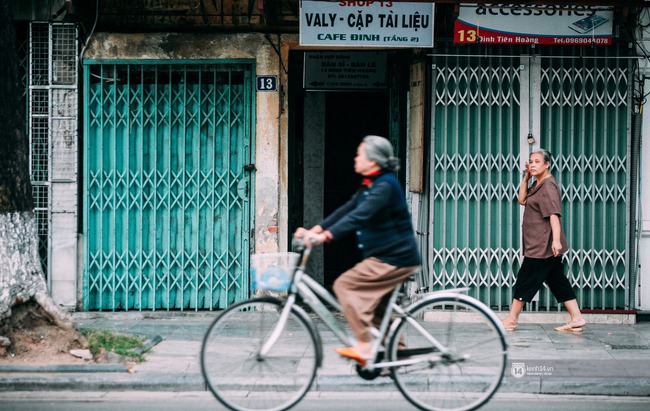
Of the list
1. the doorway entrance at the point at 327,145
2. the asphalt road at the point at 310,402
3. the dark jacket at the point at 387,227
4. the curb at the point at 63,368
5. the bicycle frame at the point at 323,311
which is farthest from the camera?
the doorway entrance at the point at 327,145

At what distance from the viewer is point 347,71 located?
37.2ft

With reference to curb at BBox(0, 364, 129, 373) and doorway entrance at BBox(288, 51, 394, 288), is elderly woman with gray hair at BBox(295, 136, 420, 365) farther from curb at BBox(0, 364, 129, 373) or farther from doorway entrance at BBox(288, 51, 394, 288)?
doorway entrance at BBox(288, 51, 394, 288)

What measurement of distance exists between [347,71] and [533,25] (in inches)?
102

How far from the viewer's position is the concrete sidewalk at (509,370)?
7133 millimetres

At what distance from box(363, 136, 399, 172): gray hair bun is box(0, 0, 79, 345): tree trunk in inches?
144

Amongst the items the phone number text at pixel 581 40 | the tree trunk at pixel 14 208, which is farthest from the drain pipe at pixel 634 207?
the tree trunk at pixel 14 208

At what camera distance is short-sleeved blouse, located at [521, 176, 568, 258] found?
29.2ft

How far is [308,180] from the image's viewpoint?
12.0 m

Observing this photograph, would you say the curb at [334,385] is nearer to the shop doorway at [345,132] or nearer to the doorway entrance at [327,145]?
the doorway entrance at [327,145]

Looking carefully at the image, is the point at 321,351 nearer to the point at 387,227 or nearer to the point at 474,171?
the point at 387,227

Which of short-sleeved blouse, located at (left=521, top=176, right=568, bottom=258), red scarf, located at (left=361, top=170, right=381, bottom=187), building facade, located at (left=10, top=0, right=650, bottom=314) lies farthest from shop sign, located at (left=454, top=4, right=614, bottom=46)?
red scarf, located at (left=361, top=170, right=381, bottom=187)

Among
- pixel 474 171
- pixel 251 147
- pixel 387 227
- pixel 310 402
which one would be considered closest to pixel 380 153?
pixel 387 227

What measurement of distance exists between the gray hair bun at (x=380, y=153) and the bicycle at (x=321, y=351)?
744mm

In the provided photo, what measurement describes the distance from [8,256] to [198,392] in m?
2.17
